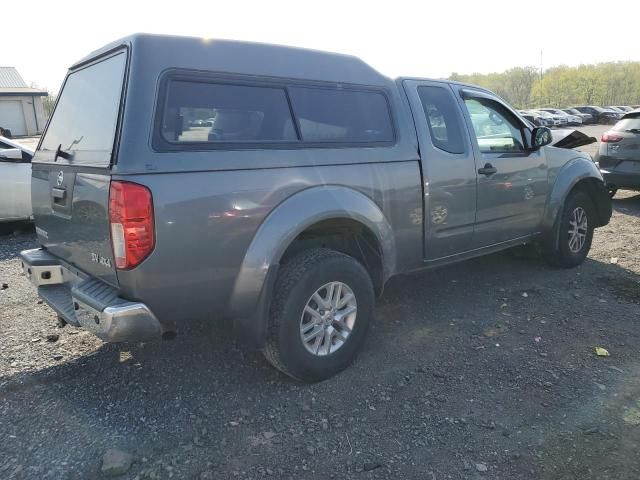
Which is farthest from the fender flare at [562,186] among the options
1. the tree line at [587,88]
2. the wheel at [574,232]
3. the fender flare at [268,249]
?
the tree line at [587,88]

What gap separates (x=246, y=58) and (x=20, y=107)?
48.9 m

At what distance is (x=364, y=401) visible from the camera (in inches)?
120

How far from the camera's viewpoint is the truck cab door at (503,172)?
430cm

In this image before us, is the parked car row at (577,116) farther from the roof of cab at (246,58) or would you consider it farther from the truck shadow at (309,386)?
the roof of cab at (246,58)

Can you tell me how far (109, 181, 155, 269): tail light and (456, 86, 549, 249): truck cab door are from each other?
2.76 m

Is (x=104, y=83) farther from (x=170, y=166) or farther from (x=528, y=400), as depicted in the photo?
(x=528, y=400)

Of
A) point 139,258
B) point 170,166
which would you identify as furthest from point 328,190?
point 139,258

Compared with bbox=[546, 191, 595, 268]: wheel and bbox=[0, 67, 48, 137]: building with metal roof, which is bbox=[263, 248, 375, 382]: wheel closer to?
bbox=[546, 191, 595, 268]: wheel

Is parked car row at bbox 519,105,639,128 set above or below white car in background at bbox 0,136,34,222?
above

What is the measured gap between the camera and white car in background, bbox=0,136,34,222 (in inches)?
267

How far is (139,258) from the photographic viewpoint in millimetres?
2557

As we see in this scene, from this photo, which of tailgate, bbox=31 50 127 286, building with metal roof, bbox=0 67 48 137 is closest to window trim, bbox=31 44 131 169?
tailgate, bbox=31 50 127 286

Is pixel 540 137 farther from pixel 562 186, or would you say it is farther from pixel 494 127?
pixel 562 186

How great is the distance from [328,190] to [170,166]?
3.28 ft
